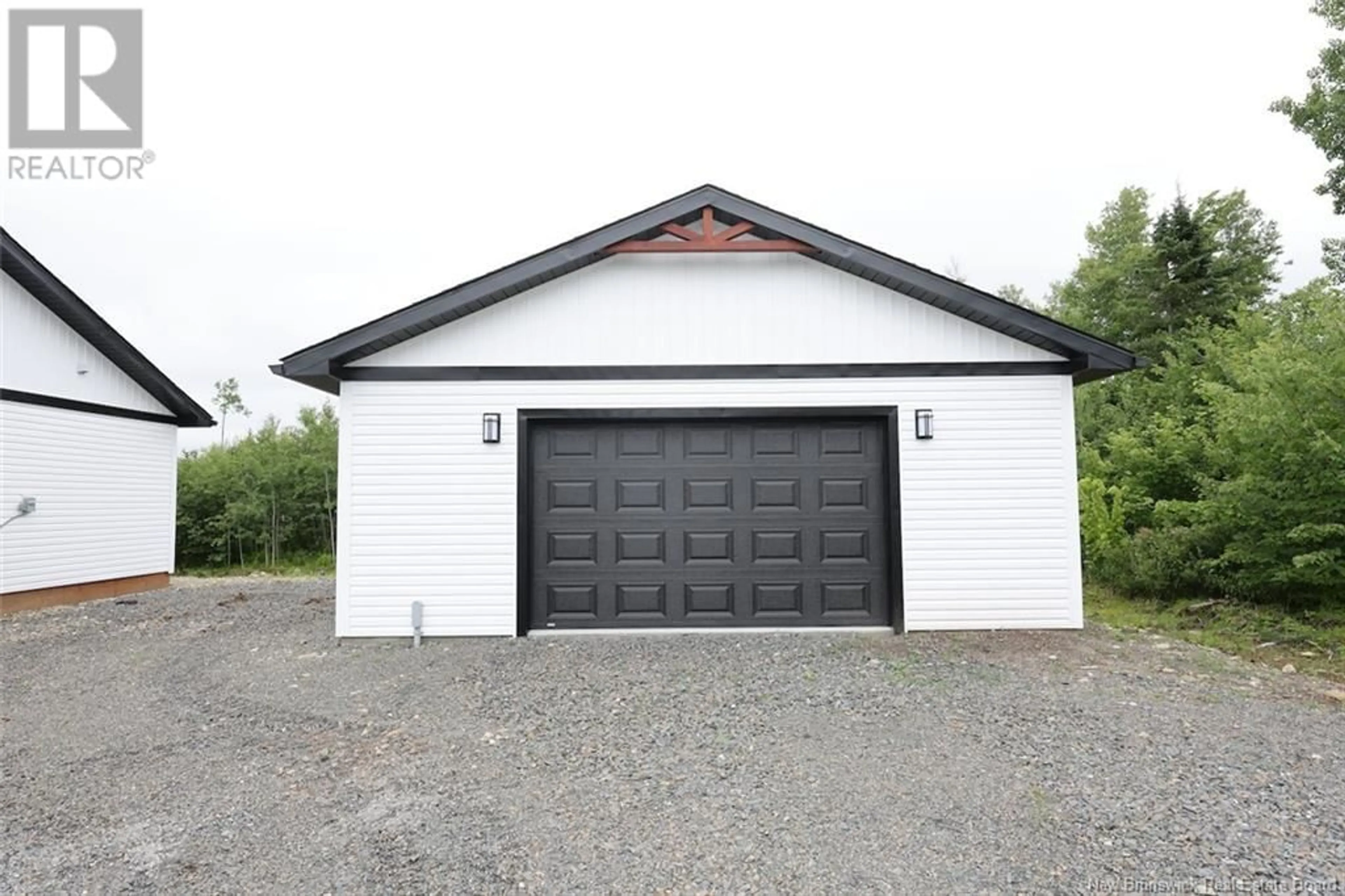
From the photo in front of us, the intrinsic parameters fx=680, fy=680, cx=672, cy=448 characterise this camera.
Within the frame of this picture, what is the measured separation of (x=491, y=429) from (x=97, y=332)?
702 cm

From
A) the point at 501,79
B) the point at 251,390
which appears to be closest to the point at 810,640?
the point at 501,79

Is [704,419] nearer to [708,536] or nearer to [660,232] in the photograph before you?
[708,536]

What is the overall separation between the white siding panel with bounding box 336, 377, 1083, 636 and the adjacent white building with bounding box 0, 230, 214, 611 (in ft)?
18.4

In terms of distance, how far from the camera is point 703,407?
20.9ft

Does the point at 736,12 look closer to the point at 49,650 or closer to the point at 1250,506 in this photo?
the point at 1250,506

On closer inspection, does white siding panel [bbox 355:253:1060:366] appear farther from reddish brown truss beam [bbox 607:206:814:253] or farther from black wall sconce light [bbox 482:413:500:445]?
black wall sconce light [bbox 482:413:500:445]

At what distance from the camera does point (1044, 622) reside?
6.22 metres

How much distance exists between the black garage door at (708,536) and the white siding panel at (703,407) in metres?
0.32

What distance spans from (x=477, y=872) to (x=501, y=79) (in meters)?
12.8

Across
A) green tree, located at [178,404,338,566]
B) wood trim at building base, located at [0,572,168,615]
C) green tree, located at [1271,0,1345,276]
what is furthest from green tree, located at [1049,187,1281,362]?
wood trim at building base, located at [0,572,168,615]

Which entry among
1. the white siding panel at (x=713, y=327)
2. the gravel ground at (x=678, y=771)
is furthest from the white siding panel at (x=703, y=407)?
the gravel ground at (x=678, y=771)

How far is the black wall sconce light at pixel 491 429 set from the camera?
6289 millimetres

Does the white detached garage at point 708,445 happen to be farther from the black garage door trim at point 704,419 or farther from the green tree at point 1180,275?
the green tree at point 1180,275

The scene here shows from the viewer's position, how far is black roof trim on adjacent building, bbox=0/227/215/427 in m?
8.29
